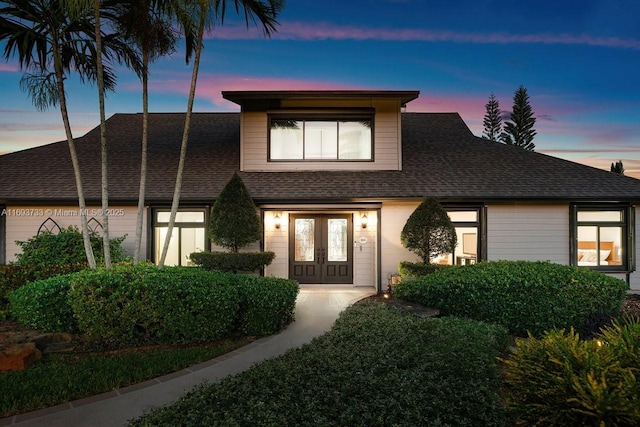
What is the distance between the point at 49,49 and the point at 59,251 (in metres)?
4.87

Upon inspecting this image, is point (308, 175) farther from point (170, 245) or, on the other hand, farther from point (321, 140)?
point (170, 245)

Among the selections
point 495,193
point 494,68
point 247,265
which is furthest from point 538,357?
point 494,68

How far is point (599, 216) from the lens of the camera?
1180 cm

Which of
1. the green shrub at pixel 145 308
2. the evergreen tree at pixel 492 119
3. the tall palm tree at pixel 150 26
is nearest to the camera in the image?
the green shrub at pixel 145 308

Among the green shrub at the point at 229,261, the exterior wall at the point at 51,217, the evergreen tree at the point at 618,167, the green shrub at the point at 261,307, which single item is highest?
the evergreen tree at the point at 618,167

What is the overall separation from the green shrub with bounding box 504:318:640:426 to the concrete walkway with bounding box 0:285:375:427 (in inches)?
117

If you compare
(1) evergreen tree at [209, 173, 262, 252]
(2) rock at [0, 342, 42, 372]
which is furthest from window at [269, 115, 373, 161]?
(2) rock at [0, 342, 42, 372]

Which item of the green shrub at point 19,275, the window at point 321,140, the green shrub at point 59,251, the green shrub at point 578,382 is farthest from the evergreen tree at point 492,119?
the green shrub at point 578,382

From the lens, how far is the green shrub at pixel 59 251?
9508 millimetres

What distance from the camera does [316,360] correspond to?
13.0 ft

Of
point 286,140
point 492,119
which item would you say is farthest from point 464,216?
point 492,119

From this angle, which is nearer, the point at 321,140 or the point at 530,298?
the point at 530,298

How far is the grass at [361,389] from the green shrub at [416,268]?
526cm

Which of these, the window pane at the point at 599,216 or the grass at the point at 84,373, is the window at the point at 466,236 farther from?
the grass at the point at 84,373
